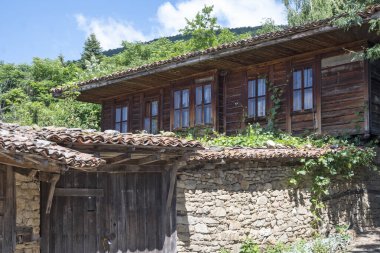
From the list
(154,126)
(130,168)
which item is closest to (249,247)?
(130,168)

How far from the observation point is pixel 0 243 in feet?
21.0

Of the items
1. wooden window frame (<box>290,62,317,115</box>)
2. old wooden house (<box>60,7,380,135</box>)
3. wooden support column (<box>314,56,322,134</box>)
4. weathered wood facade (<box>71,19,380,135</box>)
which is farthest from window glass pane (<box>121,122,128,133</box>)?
wooden support column (<box>314,56,322,134</box>)

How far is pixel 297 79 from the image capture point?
13.1m

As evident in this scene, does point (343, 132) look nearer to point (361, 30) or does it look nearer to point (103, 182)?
point (361, 30)

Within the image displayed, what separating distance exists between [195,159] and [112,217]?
1.75 meters

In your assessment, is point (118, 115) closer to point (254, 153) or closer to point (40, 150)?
point (254, 153)

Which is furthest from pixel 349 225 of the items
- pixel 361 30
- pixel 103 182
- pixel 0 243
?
pixel 0 243

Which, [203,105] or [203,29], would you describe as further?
[203,29]

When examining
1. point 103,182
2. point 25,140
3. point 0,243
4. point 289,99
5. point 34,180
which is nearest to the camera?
point 25,140

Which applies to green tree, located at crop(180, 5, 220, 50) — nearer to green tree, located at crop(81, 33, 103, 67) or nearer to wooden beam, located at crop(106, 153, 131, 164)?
green tree, located at crop(81, 33, 103, 67)

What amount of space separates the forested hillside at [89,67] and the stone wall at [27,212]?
22.1 ft

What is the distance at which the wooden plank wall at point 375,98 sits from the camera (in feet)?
39.5

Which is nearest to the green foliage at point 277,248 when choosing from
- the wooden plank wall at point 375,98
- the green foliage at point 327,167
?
the green foliage at point 327,167

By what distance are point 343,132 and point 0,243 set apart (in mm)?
8406
